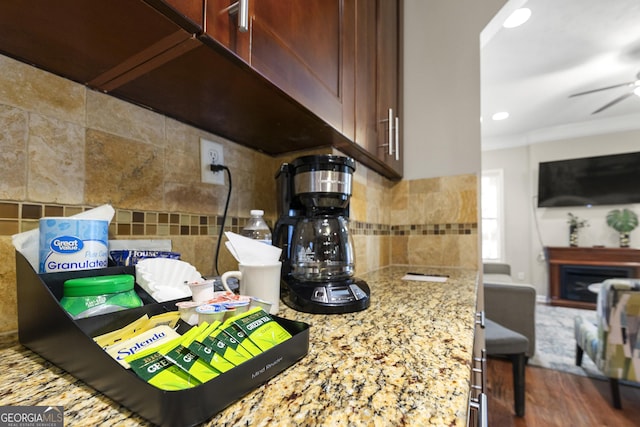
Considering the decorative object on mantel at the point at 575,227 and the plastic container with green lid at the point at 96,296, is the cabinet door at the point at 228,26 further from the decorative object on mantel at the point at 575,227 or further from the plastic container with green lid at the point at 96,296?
the decorative object on mantel at the point at 575,227

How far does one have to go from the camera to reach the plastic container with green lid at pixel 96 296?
369 millimetres

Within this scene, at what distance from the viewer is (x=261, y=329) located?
0.37 metres

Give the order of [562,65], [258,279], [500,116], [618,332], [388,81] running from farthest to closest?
[500,116], [562,65], [618,332], [388,81], [258,279]

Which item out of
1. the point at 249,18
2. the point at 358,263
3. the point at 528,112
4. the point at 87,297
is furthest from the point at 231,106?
the point at 528,112

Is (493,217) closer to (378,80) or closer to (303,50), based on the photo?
(378,80)

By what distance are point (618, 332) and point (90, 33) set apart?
2.40 meters

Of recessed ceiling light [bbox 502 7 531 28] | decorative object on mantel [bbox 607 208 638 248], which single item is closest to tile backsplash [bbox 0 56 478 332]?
recessed ceiling light [bbox 502 7 531 28]

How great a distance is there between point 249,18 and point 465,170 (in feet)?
4.15

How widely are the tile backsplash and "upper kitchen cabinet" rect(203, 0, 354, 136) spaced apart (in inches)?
13.3

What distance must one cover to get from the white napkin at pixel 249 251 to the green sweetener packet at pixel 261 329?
0.63 ft

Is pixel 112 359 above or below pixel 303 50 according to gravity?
below

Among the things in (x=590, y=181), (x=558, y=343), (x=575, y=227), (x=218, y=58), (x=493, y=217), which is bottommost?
(x=558, y=343)

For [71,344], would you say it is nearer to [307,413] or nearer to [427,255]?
[307,413]

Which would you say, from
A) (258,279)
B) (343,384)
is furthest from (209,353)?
(258,279)
